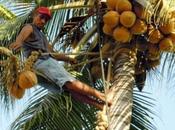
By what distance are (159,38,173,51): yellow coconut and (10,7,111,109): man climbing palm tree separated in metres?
0.80

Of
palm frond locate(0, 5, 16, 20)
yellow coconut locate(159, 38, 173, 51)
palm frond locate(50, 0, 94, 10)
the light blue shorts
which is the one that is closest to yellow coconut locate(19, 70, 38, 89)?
the light blue shorts

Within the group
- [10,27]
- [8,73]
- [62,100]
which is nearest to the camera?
[8,73]

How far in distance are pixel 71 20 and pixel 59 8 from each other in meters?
0.23

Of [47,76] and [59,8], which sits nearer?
[47,76]

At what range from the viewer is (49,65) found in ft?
19.2

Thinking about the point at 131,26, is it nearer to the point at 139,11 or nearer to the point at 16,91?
the point at 139,11

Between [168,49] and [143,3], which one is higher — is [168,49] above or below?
below

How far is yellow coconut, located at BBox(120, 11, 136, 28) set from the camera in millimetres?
5777

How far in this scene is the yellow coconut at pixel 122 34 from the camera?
19.1 ft

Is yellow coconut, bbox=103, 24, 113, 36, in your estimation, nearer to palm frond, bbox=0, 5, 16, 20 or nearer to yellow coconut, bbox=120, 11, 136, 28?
yellow coconut, bbox=120, 11, 136, 28

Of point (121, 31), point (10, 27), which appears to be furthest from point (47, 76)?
point (10, 27)

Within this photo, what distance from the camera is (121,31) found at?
580cm

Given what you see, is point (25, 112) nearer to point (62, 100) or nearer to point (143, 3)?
point (62, 100)

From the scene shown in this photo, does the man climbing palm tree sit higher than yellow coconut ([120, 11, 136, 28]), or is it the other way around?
yellow coconut ([120, 11, 136, 28])
